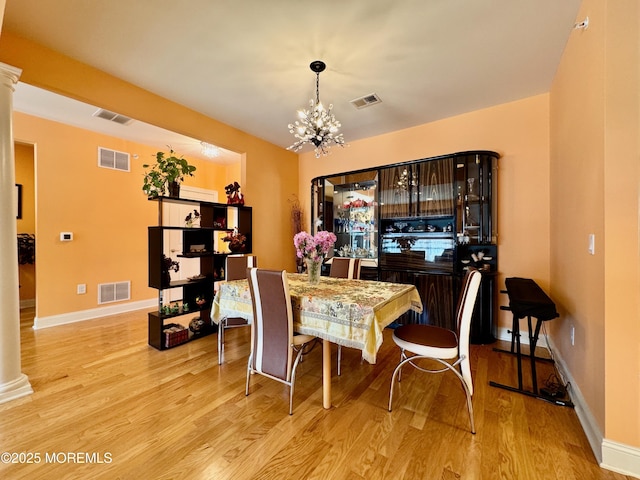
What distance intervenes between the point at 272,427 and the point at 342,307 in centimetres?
91

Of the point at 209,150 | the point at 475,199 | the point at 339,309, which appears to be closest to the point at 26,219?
the point at 209,150

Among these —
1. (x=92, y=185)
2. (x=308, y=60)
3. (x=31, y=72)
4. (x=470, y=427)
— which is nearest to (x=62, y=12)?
(x=31, y=72)

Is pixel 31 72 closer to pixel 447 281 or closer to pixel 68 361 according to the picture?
pixel 68 361

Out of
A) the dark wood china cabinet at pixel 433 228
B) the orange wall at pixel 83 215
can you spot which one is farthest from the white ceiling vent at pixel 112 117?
the dark wood china cabinet at pixel 433 228

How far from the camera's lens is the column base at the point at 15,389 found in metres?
1.99

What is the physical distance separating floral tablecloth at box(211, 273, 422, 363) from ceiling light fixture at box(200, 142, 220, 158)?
10.2ft

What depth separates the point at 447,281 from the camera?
3184mm

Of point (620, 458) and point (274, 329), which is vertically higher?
point (274, 329)

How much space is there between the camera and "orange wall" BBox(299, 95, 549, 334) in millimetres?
2986

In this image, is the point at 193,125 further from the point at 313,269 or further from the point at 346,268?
the point at 346,268

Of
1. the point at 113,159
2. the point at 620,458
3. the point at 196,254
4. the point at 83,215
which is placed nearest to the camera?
the point at 620,458

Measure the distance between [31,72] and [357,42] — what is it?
275cm

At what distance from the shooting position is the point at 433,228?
11.4 feet

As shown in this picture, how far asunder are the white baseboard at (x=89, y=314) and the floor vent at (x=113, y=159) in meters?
2.30
